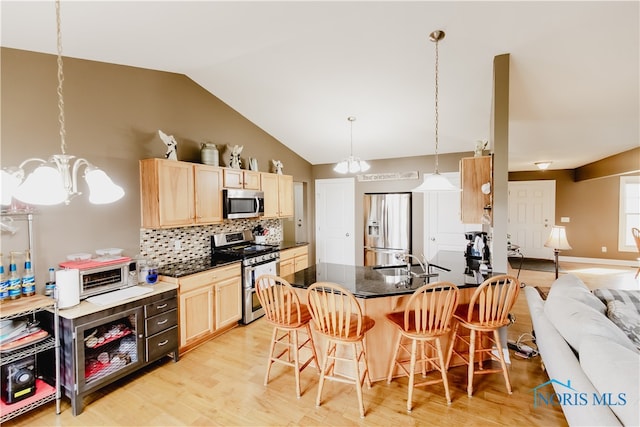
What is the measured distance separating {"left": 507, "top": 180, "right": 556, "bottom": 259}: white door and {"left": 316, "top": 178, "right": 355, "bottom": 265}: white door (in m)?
4.66

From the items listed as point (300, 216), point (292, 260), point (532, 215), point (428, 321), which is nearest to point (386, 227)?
point (300, 216)

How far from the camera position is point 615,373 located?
134cm

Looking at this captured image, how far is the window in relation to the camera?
266 inches

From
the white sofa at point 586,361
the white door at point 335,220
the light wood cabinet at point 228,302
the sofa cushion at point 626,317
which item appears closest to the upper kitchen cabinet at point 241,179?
the light wood cabinet at point 228,302

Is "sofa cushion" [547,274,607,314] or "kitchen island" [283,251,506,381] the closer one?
"sofa cushion" [547,274,607,314]

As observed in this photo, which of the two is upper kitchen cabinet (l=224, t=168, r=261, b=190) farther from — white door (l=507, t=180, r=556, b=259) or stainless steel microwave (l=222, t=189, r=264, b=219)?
white door (l=507, t=180, r=556, b=259)

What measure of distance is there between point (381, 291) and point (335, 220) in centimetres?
381

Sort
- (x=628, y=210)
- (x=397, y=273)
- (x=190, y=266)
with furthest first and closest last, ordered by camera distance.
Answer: (x=628, y=210)
(x=190, y=266)
(x=397, y=273)

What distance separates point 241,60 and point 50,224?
2318mm

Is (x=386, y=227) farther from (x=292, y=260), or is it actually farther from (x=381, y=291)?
(x=381, y=291)

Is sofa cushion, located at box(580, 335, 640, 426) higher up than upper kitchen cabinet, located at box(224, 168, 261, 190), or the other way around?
upper kitchen cabinet, located at box(224, 168, 261, 190)

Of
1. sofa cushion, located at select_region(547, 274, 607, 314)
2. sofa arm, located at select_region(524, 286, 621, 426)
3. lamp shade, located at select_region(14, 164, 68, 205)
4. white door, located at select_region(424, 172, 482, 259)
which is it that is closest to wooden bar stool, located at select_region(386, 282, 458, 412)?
sofa arm, located at select_region(524, 286, 621, 426)

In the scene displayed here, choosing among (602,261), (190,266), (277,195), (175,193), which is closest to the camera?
(175,193)

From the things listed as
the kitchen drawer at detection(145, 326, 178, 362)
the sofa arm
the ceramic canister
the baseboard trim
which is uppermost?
the ceramic canister
